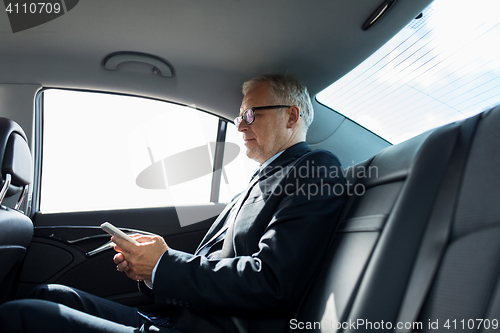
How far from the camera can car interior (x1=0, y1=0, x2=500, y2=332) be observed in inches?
29.2

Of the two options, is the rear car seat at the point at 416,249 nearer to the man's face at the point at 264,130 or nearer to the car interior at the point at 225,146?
the car interior at the point at 225,146

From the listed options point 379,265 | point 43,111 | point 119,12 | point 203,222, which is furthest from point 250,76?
point 379,265

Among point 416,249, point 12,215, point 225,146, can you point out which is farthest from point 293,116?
point 12,215

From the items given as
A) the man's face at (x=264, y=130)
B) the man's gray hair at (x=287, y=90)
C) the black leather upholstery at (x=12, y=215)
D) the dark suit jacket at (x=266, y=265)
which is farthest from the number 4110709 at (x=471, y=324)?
the black leather upholstery at (x=12, y=215)

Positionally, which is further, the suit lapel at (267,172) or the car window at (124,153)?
the car window at (124,153)

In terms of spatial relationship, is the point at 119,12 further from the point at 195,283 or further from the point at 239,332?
the point at 239,332

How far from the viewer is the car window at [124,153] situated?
2051 mm

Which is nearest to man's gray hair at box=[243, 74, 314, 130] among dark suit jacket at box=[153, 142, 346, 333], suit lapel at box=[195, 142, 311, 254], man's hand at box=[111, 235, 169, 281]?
suit lapel at box=[195, 142, 311, 254]

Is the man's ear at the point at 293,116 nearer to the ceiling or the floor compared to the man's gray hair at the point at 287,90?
nearer to the floor

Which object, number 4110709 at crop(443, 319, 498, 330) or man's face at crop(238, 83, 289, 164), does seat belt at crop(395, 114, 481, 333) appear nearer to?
number 4110709 at crop(443, 319, 498, 330)

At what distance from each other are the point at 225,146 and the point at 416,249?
1765 mm

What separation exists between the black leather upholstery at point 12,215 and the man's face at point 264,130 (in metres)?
0.97

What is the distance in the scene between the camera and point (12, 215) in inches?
55.2

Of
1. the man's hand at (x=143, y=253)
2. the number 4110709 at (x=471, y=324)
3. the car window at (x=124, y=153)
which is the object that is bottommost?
the number 4110709 at (x=471, y=324)
